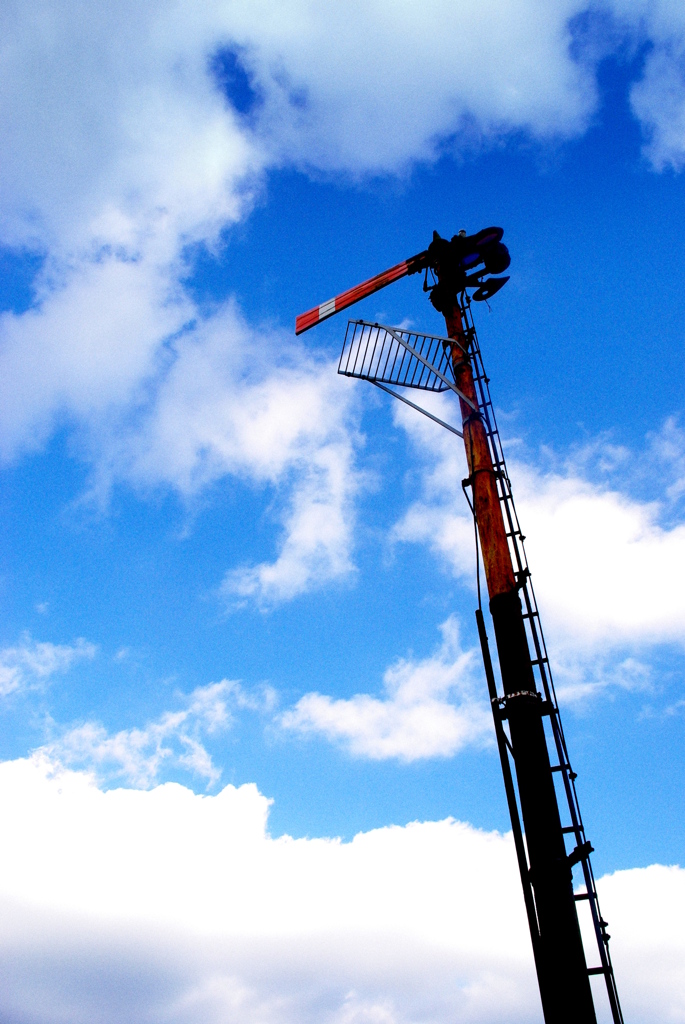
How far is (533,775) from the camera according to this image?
280 inches

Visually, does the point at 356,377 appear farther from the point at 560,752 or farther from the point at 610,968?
the point at 610,968

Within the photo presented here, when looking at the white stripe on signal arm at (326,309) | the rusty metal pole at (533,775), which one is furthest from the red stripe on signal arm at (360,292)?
the rusty metal pole at (533,775)

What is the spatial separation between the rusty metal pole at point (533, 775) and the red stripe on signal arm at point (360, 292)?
2.82 m

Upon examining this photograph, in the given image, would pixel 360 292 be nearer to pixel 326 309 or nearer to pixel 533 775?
pixel 326 309

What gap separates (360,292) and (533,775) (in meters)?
7.75

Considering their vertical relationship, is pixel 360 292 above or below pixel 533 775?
above

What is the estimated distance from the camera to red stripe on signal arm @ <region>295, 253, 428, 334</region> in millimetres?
10773

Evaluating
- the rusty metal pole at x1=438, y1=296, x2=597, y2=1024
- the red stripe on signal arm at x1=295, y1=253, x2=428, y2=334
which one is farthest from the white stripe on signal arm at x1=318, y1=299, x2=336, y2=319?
the rusty metal pole at x1=438, y1=296, x2=597, y2=1024

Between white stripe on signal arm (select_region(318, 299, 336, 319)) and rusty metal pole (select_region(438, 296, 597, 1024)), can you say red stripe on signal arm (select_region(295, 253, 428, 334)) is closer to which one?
white stripe on signal arm (select_region(318, 299, 336, 319))

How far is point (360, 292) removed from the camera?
11.3 m

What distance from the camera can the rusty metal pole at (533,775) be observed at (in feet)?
20.7

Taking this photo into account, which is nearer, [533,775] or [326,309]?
[533,775]

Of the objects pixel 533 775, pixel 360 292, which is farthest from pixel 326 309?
pixel 533 775

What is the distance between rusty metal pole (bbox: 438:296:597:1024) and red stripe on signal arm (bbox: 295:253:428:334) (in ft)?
9.24
